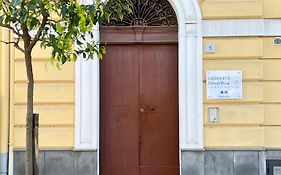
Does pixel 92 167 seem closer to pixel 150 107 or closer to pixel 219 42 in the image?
pixel 150 107

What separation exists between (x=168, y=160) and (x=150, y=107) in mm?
1071

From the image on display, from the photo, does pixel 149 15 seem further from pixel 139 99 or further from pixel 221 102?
pixel 221 102

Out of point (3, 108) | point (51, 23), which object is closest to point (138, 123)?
point (3, 108)

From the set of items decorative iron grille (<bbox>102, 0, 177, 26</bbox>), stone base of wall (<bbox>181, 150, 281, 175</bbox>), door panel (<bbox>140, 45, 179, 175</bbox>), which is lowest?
stone base of wall (<bbox>181, 150, 281, 175</bbox>)

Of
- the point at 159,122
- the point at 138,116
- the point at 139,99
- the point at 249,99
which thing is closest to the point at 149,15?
the point at 139,99

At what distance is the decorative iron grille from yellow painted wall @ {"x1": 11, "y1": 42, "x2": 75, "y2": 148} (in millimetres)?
1403

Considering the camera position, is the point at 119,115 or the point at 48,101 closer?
the point at 48,101

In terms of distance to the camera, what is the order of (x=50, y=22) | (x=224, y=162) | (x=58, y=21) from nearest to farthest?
(x=58, y=21)
(x=50, y=22)
(x=224, y=162)

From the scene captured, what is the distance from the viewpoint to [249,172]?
8562 millimetres

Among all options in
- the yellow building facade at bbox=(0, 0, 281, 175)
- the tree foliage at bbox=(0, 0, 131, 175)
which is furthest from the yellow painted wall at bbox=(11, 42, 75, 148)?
the tree foliage at bbox=(0, 0, 131, 175)

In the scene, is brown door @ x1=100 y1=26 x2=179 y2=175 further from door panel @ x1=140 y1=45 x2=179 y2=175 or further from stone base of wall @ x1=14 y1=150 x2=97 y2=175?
stone base of wall @ x1=14 y1=150 x2=97 y2=175

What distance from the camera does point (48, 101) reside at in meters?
8.71

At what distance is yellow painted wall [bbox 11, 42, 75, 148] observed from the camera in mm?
8672

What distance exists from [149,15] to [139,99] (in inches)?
65.0
